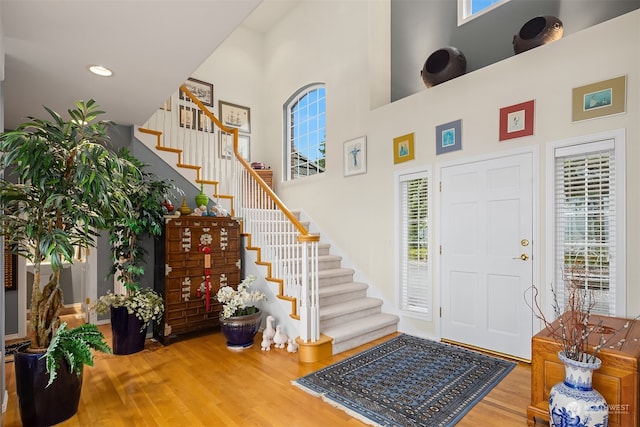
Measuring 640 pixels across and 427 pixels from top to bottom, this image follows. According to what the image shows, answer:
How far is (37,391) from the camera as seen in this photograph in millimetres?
2186

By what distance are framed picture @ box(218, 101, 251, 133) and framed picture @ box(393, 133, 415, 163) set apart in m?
3.35

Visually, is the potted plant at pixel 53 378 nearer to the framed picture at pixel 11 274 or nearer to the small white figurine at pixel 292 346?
the small white figurine at pixel 292 346

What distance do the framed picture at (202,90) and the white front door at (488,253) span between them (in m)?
4.37

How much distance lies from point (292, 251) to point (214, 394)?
1585 mm

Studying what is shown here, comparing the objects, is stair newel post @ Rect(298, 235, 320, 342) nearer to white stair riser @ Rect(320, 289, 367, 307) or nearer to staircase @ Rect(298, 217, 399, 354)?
staircase @ Rect(298, 217, 399, 354)

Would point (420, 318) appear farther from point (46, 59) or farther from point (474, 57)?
point (46, 59)

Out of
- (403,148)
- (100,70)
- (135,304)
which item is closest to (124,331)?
(135,304)

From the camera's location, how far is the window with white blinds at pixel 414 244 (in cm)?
401

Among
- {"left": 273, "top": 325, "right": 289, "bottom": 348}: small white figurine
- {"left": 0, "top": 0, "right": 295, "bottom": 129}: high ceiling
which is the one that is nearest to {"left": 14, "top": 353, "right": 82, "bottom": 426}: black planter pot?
{"left": 273, "top": 325, "right": 289, "bottom": 348}: small white figurine

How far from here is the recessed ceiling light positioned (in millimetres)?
2773

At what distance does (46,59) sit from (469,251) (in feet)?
13.6

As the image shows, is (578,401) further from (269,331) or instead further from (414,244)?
(269,331)

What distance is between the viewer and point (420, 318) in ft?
13.2

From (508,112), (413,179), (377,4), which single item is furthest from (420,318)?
(377,4)
